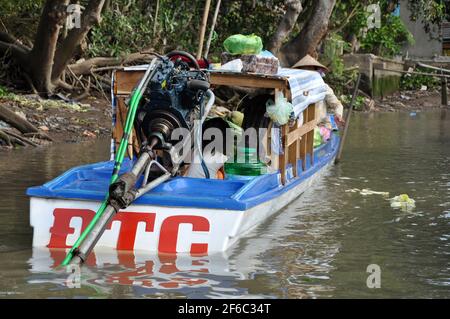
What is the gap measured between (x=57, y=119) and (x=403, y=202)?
308 inches

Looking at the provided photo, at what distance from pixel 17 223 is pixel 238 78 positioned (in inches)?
99.9

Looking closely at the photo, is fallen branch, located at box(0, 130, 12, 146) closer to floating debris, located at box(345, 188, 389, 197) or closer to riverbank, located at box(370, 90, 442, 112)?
floating debris, located at box(345, 188, 389, 197)

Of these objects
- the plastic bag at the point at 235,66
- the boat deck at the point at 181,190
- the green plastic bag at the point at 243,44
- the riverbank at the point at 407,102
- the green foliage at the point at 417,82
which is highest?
the green plastic bag at the point at 243,44

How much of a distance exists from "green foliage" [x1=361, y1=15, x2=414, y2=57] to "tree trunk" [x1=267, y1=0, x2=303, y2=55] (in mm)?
7615

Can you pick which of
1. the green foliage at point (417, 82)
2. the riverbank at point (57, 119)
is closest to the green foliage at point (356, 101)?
the green foliage at point (417, 82)

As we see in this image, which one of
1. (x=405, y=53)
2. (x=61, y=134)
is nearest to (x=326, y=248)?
(x=61, y=134)

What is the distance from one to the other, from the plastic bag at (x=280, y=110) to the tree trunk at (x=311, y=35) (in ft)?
40.5

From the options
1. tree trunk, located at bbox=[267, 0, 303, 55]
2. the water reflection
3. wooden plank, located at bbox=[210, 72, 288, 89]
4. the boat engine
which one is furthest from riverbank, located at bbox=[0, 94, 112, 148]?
the water reflection

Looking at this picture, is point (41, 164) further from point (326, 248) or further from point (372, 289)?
point (372, 289)

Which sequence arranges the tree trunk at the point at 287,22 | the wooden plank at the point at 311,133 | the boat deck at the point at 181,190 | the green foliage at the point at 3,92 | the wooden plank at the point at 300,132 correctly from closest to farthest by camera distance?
the boat deck at the point at 181,190, the wooden plank at the point at 300,132, the wooden plank at the point at 311,133, the green foliage at the point at 3,92, the tree trunk at the point at 287,22

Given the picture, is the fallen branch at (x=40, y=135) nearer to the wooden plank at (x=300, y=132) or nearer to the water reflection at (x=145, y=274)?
the wooden plank at (x=300, y=132)

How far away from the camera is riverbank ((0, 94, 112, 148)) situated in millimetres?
14516

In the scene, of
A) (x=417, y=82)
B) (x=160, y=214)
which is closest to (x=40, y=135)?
(x=160, y=214)

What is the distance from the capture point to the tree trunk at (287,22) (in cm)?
1947
